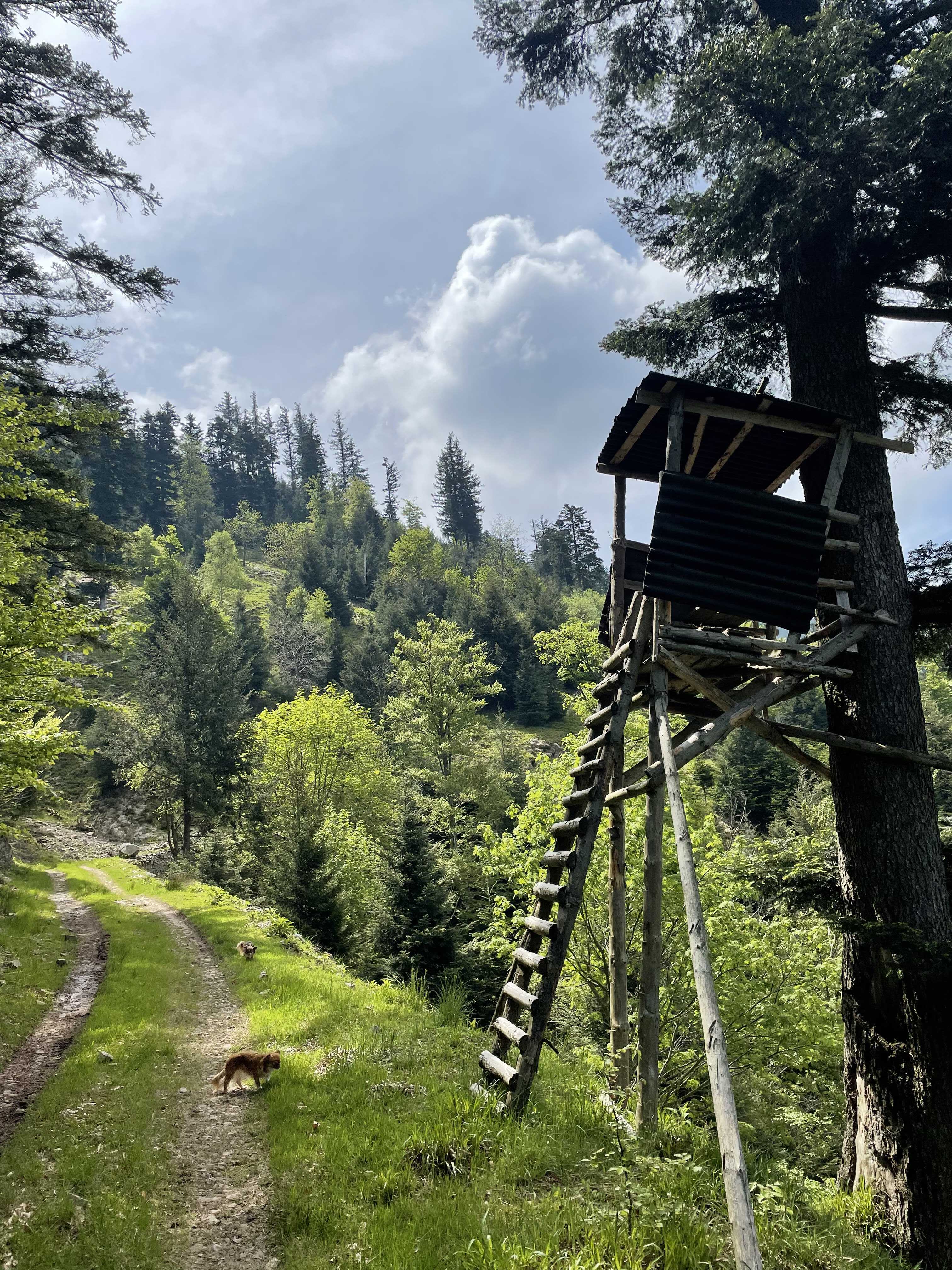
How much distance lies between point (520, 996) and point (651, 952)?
1621 mm

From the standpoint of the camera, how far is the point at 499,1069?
20.7ft

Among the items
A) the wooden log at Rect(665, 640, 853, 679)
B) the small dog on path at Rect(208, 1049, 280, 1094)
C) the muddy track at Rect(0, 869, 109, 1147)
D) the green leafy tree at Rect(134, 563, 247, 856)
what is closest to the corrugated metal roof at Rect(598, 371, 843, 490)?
the wooden log at Rect(665, 640, 853, 679)

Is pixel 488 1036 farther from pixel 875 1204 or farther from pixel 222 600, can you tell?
pixel 222 600

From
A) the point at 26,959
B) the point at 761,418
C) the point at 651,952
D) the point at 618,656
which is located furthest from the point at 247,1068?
the point at 761,418

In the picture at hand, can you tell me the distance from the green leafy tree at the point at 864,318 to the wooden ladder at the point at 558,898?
238 centimetres

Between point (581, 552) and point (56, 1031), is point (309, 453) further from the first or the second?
point (56, 1031)

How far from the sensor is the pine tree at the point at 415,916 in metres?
16.2

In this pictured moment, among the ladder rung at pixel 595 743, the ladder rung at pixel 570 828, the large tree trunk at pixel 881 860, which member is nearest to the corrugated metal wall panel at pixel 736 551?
the large tree trunk at pixel 881 860

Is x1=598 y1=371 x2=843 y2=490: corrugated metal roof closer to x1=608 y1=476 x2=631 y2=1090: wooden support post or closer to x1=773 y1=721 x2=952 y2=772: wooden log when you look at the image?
x1=608 y1=476 x2=631 y2=1090: wooden support post

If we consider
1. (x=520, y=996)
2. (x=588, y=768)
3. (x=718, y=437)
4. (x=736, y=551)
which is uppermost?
(x=718, y=437)

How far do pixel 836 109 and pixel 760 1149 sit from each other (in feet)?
51.5

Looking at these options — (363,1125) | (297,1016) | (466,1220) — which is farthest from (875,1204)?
(297,1016)

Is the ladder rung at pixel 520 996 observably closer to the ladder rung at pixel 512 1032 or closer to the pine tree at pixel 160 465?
the ladder rung at pixel 512 1032

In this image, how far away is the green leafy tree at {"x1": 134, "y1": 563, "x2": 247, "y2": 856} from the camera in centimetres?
3288
